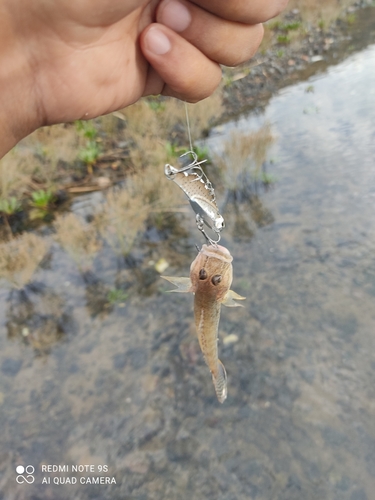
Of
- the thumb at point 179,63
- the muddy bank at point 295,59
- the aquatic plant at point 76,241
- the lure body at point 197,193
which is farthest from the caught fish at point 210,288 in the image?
the muddy bank at point 295,59

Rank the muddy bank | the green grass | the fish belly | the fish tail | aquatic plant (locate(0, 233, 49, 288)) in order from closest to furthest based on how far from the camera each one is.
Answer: the fish belly
the fish tail
aquatic plant (locate(0, 233, 49, 288))
the muddy bank
the green grass

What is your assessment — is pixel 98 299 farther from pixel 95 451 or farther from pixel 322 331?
pixel 322 331

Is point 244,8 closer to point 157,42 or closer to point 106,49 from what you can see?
point 157,42

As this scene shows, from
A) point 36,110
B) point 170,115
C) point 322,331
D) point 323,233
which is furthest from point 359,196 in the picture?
point 36,110

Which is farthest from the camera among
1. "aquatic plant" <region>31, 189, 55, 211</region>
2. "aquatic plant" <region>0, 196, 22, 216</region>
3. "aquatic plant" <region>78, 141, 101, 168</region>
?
"aquatic plant" <region>78, 141, 101, 168</region>

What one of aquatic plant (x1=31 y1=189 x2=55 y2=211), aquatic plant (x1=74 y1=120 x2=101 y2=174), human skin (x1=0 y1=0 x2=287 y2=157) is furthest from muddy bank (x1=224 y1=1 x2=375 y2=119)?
human skin (x1=0 y1=0 x2=287 y2=157)

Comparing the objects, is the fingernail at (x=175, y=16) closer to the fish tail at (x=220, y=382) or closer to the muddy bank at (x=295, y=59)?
the fish tail at (x=220, y=382)

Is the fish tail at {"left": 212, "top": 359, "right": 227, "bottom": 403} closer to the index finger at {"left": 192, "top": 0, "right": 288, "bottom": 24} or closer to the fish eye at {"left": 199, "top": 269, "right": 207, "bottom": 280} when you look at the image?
the fish eye at {"left": 199, "top": 269, "right": 207, "bottom": 280}
